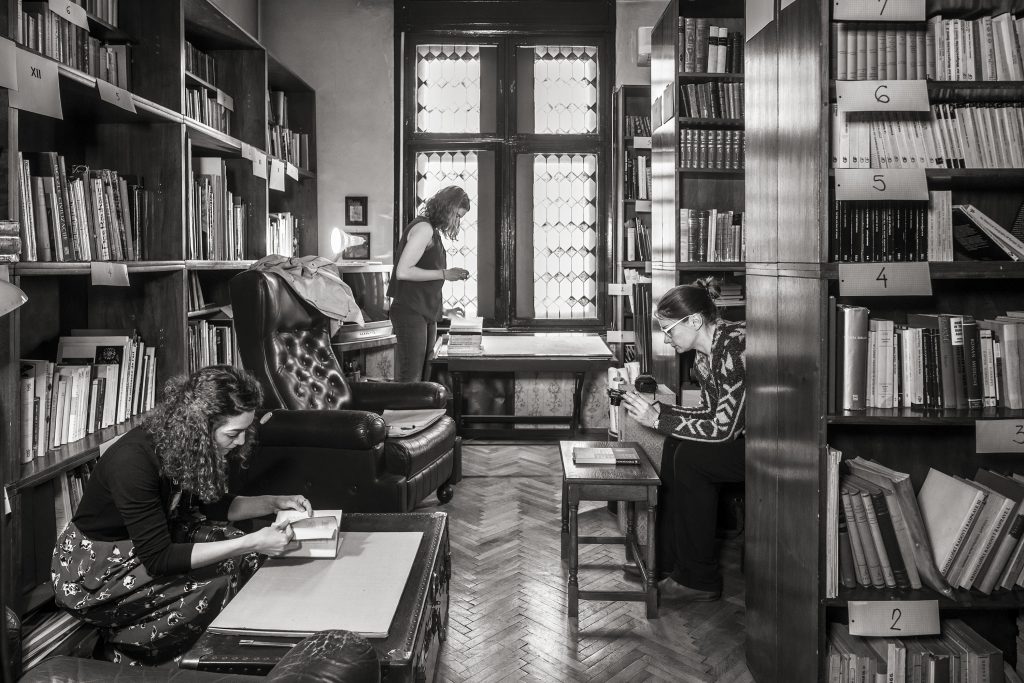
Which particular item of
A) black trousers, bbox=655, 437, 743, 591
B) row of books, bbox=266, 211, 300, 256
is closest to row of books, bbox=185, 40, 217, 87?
row of books, bbox=266, 211, 300, 256

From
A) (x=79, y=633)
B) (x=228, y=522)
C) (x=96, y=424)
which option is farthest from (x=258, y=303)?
(x=79, y=633)

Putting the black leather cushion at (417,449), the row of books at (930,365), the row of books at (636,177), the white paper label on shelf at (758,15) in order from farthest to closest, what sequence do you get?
the row of books at (636,177)
the black leather cushion at (417,449)
the white paper label on shelf at (758,15)
the row of books at (930,365)

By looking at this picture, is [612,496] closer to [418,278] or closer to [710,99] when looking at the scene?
[418,278]

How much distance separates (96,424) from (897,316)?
247 cm

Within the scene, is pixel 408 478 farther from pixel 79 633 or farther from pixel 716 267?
pixel 716 267

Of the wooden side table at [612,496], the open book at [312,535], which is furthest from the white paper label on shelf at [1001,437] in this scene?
the open book at [312,535]

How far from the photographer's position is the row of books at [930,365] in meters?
2.07

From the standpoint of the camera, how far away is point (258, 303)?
3.57 m

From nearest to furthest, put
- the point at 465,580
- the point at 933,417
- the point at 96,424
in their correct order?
the point at 933,417 → the point at 96,424 → the point at 465,580

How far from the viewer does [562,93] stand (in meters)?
6.12

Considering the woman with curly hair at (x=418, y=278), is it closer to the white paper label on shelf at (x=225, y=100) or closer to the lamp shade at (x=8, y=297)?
the white paper label on shelf at (x=225, y=100)

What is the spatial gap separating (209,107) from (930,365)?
3575 mm

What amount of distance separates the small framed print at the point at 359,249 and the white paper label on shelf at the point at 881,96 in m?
4.31

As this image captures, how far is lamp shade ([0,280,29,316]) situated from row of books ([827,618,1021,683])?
1.91m
